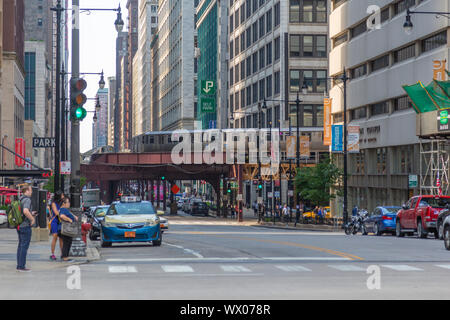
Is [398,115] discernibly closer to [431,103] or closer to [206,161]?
[431,103]

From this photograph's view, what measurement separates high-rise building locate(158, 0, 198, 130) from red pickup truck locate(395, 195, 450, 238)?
125 m

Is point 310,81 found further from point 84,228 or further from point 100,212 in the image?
point 84,228

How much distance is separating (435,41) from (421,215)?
26.2 m

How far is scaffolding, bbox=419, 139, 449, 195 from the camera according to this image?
5606cm

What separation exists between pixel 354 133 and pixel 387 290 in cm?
4704

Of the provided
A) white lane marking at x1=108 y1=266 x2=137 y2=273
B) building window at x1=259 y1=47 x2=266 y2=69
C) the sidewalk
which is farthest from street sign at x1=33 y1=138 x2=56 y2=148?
building window at x1=259 y1=47 x2=266 y2=69

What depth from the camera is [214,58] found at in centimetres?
14825

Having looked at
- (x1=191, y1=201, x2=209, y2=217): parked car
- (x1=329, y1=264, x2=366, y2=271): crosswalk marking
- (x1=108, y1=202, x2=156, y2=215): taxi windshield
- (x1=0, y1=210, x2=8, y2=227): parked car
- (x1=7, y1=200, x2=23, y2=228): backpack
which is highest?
(x1=7, y1=200, x2=23, y2=228): backpack

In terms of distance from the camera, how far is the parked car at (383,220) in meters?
43.1

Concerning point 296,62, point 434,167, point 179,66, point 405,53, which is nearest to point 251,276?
point 434,167

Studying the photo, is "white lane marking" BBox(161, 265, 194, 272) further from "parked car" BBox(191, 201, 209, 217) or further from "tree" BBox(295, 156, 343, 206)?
"parked car" BBox(191, 201, 209, 217)

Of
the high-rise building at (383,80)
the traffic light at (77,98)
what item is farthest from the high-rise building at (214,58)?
the traffic light at (77,98)

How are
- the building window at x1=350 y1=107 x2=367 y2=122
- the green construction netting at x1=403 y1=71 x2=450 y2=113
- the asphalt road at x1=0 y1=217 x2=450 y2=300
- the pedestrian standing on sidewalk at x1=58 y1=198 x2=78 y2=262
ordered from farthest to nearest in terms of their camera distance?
the building window at x1=350 y1=107 x2=367 y2=122
the green construction netting at x1=403 y1=71 x2=450 y2=113
the pedestrian standing on sidewalk at x1=58 y1=198 x2=78 y2=262
the asphalt road at x1=0 y1=217 x2=450 y2=300
